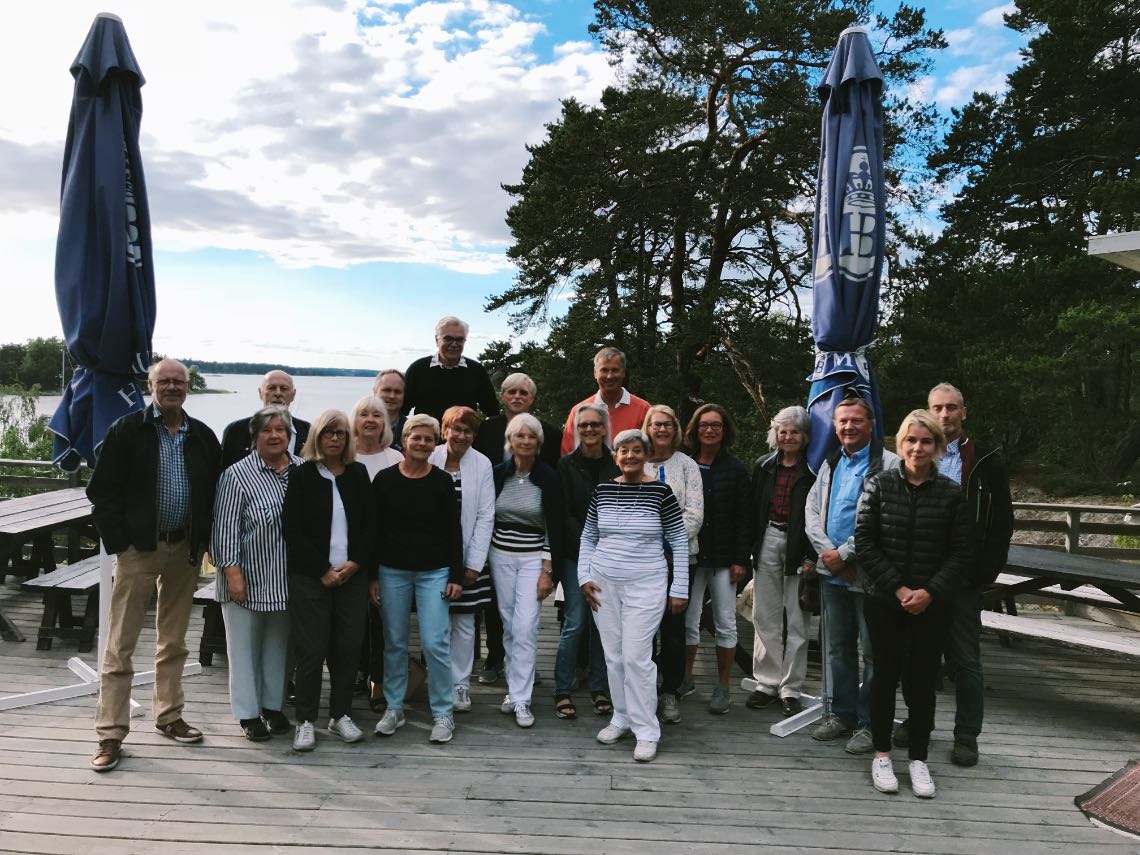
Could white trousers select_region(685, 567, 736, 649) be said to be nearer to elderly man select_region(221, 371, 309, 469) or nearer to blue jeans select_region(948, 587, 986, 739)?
blue jeans select_region(948, 587, 986, 739)

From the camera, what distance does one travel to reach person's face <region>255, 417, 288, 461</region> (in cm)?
339

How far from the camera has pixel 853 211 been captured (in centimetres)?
378

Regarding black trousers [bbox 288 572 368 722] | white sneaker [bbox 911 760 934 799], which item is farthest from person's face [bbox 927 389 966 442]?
black trousers [bbox 288 572 368 722]

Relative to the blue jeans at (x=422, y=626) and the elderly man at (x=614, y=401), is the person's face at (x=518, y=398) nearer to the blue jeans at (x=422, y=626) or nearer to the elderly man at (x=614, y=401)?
the elderly man at (x=614, y=401)

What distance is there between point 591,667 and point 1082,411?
14.0m

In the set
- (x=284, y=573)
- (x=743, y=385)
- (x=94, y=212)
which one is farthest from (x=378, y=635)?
(x=743, y=385)

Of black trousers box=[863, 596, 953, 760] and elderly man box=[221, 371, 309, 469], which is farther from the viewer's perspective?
elderly man box=[221, 371, 309, 469]

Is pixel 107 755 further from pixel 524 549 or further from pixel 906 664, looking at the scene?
pixel 906 664

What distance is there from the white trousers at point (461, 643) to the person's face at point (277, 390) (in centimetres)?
136

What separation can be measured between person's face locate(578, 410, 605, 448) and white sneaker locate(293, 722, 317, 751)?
5.70ft

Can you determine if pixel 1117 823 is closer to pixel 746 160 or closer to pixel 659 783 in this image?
pixel 659 783

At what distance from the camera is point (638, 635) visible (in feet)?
11.3

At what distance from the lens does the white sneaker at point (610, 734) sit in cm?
351

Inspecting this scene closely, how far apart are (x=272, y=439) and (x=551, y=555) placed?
4.47 feet
